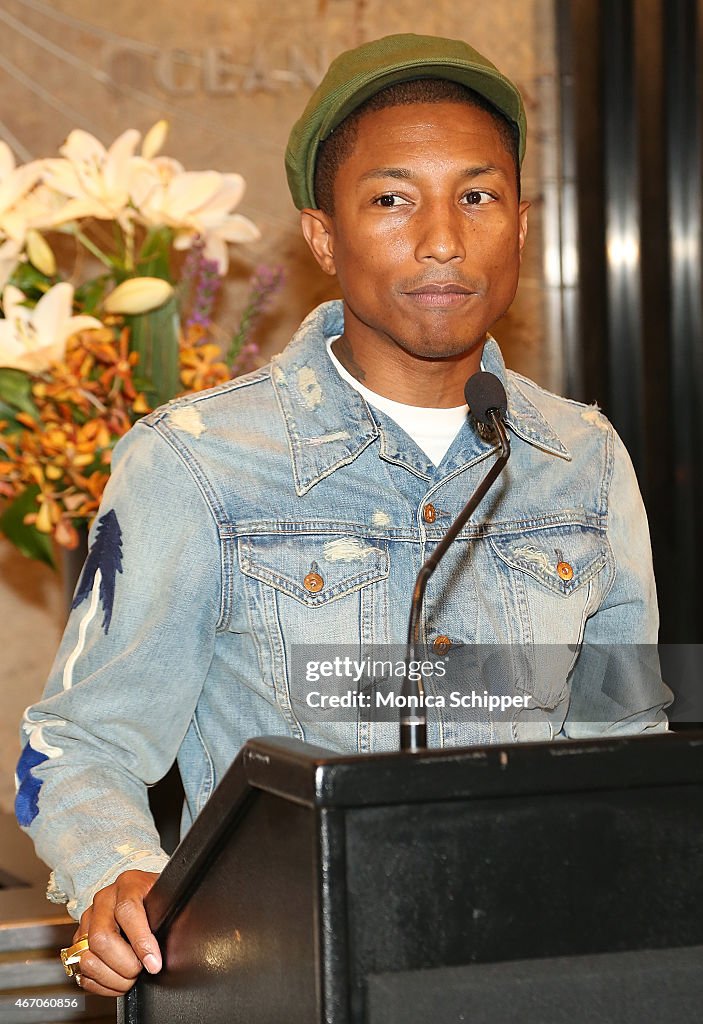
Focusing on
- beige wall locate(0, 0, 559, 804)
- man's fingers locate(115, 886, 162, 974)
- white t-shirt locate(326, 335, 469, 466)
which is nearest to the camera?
man's fingers locate(115, 886, 162, 974)

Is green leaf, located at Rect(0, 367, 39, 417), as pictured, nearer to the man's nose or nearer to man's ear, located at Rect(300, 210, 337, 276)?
man's ear, located at Rect(300, 210, 337, 276)

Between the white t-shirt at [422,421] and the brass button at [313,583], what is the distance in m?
0.20

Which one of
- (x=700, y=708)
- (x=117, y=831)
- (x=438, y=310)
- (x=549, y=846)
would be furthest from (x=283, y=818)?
(x=700, y=708)

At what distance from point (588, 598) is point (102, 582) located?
0.47m

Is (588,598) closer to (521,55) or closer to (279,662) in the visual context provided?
(279,662)

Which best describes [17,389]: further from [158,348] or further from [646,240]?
[646,240]

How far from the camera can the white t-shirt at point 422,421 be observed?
4.58ft

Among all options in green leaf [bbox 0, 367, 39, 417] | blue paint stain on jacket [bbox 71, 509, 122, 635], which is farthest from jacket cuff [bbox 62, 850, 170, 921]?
green leaf [bbox 0, 367, 39, 417]

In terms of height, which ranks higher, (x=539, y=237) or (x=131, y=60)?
(x=131, y=60)

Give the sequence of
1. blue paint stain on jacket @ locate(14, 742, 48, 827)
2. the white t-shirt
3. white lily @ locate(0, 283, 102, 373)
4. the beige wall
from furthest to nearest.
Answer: the beige wall → white lily @ locate(0, 283, 102, 373) → the white t-shirt → blue paint stain on jacket @ locate(14, 742, 48, 827)

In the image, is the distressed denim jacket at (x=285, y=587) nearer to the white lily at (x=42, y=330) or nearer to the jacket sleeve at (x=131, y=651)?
the jacket sleeve at (x=131, y=651)

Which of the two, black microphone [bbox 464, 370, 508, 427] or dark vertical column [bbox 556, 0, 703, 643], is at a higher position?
dark vertical column [bbox 556, 0, 703, 643]

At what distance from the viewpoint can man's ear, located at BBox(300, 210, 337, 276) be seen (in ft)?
4.61

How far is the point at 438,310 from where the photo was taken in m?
1.30
